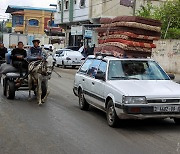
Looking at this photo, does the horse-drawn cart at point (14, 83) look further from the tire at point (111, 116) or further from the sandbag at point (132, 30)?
the tire at point (111, 116)

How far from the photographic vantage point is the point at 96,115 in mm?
10273

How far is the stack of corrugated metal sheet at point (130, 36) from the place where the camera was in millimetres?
10945

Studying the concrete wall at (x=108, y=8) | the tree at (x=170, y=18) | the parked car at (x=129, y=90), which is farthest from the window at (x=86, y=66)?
the concrete wall at (x=108, y=8)

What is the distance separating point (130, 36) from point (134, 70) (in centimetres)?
187

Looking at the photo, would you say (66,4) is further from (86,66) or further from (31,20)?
(86,66)

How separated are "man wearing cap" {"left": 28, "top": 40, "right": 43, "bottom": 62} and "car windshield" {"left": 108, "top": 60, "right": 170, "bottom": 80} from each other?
4.02m

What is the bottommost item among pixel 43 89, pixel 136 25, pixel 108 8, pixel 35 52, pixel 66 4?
pixel 43 89

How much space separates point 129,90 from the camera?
8188 mm

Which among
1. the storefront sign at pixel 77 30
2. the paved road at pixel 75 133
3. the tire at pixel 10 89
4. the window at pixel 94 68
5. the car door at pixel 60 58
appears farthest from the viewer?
the storefront sign at pixel 77 30

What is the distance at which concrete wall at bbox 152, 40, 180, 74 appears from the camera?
2652 cm

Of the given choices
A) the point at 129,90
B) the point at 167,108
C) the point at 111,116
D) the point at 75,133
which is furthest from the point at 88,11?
the point at 75,133

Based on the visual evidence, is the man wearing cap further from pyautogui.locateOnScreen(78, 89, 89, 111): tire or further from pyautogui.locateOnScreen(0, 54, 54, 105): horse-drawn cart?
pyautogui.locateOnScreen(78, 89, 89, 111): tire

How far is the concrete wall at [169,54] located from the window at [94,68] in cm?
1651

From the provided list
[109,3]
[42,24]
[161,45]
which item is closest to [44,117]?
[161,45]
